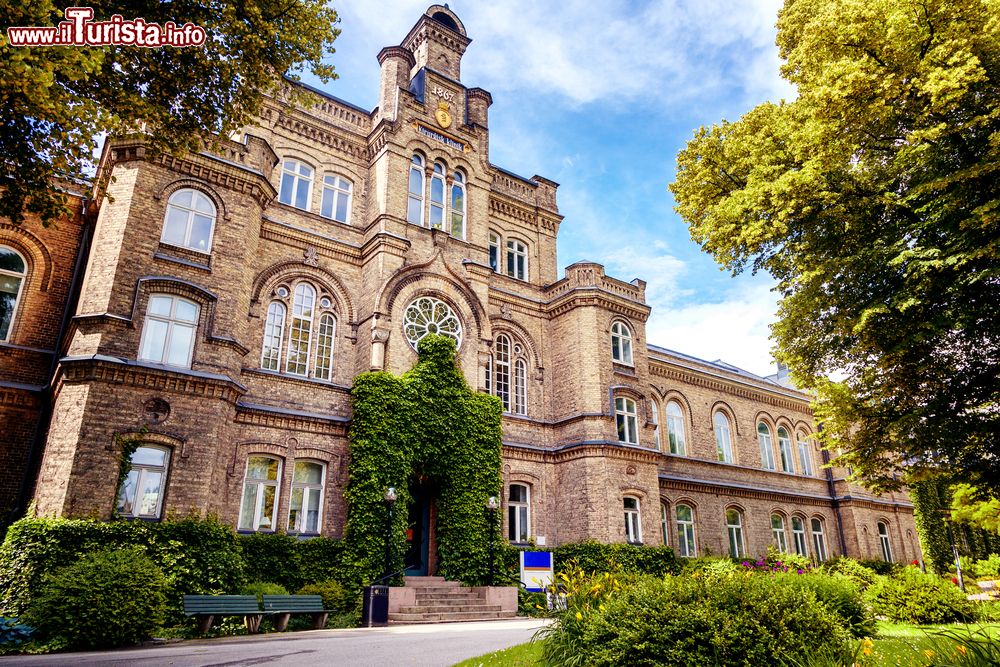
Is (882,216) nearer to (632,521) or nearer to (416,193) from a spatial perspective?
(632,521)

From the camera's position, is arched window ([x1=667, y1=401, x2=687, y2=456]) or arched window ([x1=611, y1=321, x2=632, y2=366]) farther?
arched window ([x1=667, y1=401, x2=687, y2=456])

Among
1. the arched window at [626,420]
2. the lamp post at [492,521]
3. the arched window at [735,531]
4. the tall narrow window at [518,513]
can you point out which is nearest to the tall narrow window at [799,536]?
the arched window at [735,531]

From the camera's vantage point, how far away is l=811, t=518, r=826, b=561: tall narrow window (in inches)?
1233

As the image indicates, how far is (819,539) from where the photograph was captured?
3166 cm

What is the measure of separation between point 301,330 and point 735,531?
2081 centimetres

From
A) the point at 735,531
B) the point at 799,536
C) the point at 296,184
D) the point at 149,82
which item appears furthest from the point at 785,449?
the point at 149,82

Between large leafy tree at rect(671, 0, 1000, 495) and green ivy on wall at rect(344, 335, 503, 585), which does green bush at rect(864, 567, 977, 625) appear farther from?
green ivy on wall at rect(344, 335, 503, 585)

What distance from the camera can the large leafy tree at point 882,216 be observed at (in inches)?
440

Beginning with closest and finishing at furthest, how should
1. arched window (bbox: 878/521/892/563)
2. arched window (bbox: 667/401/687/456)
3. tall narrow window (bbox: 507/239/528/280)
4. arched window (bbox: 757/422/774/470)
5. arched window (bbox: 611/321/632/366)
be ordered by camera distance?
arched window (bbox: 611/321/632/366) < tall narrow window (bbox: 507/239/528/280) < arched window (bbox: 667/401/687/456) < arched window (bbox: 757/422/774/470) < arched window (bbox: 878/521/892/563)

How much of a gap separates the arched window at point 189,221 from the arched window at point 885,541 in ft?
114

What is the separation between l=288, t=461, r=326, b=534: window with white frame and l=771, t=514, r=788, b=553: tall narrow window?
71.1ft

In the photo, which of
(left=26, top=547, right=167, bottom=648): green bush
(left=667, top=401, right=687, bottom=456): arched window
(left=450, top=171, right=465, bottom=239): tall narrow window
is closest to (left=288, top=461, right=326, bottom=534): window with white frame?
(left=26, top=547, right=167, bottom=648): green bush

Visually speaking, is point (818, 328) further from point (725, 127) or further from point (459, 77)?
point (459, 77)

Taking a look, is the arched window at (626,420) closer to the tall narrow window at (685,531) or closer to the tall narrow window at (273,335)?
the tall narrow window at (685,531)
